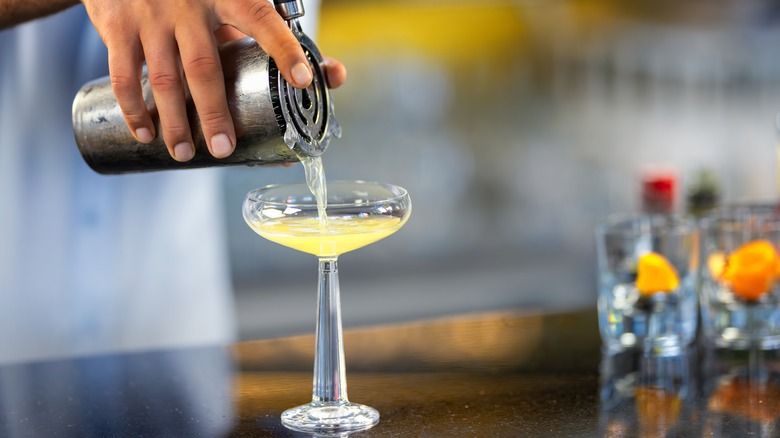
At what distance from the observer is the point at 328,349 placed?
4.01 ft

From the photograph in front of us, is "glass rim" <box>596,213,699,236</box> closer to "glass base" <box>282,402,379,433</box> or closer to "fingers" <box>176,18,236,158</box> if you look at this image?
"glass base" <box>282,402,379,433</box>

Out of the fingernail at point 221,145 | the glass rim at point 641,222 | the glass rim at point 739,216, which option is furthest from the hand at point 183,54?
the glass rim at point 739,216

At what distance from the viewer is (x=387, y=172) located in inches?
147

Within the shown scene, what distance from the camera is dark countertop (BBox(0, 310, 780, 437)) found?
121cm

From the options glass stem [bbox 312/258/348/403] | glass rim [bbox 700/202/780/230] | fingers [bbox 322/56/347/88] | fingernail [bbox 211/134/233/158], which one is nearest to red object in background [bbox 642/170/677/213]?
glass rim [bbox 700/202/780/230]

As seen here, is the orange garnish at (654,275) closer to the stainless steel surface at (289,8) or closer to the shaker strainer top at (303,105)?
the shaker strainer top at (303,105)

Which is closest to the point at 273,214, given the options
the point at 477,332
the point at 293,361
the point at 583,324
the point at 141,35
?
the point at 141,35

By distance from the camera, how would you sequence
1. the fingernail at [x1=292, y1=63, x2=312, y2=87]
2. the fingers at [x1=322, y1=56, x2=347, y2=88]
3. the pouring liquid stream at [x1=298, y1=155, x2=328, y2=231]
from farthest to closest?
the fingers at [x1=322, y1=56, x2=347, y2=88], the pouring liquid stream at [x1=298, y1=155, x2=328, y2=231], the fingernail at [x1=292, y1=63, x2=312, y2=87]

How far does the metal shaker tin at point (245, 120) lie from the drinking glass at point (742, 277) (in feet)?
2.10

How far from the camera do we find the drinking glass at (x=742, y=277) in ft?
5.02

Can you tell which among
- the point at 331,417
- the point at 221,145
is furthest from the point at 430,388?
the point at 221,145

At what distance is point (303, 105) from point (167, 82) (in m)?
0.17

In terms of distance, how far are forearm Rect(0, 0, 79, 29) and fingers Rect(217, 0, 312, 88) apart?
0.48 meters

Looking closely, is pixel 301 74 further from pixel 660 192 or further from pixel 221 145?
pixel 660 192
